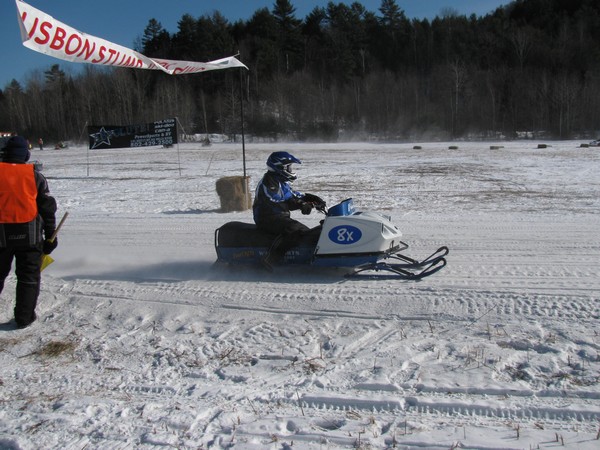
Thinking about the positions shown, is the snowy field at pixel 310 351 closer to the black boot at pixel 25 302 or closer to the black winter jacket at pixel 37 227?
the black boot at pixel 25 302

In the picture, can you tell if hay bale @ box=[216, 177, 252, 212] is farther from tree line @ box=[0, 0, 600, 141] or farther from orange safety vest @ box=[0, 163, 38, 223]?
tree line @ box=[0, 0, 600, 141]

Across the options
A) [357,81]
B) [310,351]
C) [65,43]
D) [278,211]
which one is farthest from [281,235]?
[357,81]

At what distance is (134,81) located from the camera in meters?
80.8

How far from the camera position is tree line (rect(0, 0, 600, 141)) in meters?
67.1

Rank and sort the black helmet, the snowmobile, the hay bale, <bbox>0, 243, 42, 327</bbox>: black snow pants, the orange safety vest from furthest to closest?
the hay bale
the black helmet
the snowmobile
<bbox>0, 243, 42, 327</bbox>: black snow pants
the orange safety vest

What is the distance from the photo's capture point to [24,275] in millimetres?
5383

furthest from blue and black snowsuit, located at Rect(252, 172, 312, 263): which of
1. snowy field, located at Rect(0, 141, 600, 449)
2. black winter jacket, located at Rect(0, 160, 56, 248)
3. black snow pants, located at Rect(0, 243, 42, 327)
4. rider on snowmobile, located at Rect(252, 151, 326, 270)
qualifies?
black snow pants, located at Rect(0, 243, 42, 327)

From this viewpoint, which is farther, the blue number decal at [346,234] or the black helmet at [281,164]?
the black helmet at [281,164]

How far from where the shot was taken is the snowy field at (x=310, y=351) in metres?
3.48

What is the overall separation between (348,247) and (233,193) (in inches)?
246

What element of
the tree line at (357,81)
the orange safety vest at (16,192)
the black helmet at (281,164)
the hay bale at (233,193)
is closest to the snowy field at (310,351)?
the orange safety vest at (16,192)

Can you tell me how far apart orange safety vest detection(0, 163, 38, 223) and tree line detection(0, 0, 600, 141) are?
202 feet

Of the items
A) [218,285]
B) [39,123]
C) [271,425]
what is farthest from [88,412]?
[39,123]

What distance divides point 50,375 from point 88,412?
0.85 meters
